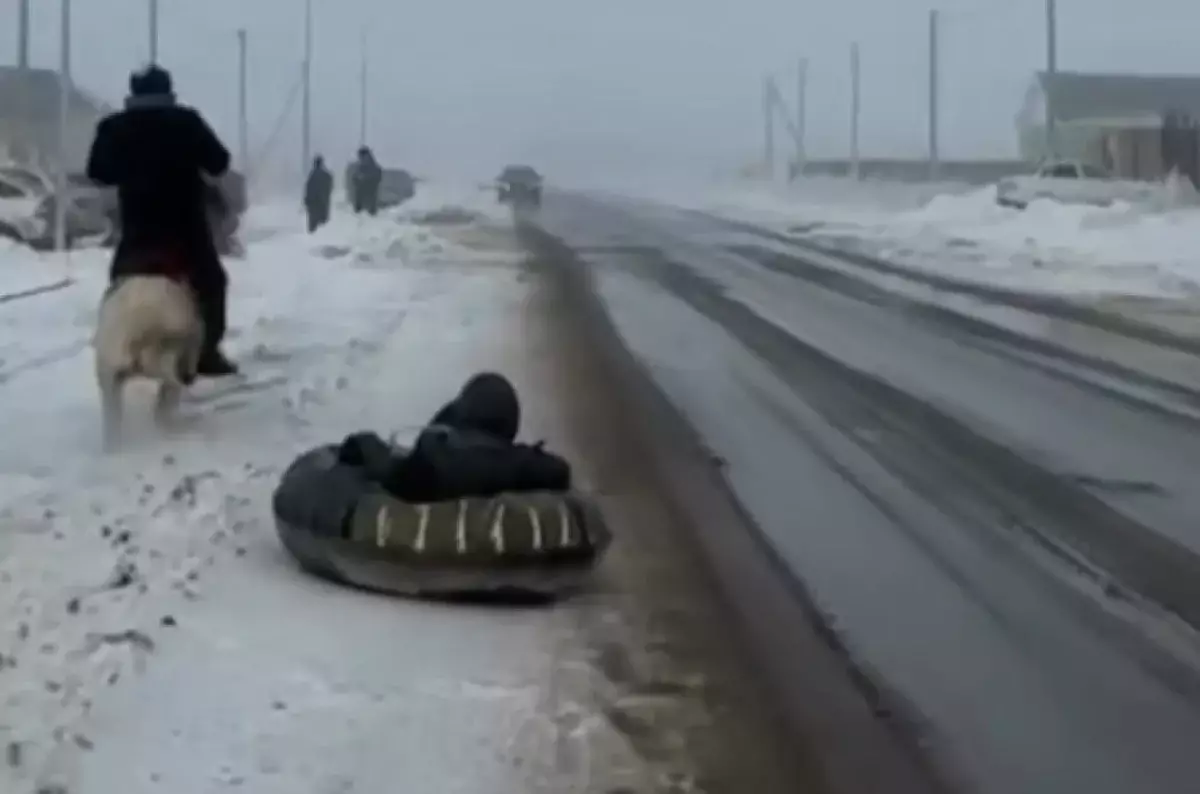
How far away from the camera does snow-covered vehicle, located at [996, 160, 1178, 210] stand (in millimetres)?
48156

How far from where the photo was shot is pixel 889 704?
19.4 feet

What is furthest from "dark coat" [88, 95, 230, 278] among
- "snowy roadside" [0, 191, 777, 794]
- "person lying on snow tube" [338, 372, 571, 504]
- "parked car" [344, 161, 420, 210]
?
"parked car" [344, 161, 420, 210]

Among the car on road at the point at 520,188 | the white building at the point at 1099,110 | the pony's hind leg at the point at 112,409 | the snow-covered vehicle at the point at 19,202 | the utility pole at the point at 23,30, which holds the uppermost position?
the white building at the point at 1099,110

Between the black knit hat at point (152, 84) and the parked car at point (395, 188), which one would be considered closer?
the black knit hat at point (152, 84)

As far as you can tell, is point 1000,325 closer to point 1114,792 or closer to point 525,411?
point 525,411

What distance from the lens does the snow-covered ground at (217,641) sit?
506cm

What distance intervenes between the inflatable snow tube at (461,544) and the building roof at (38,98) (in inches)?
1678

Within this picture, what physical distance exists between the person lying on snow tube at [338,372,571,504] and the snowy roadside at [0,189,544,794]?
610mm

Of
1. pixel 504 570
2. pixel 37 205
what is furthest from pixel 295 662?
pixel 37 205

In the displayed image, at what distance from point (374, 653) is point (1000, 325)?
1410cm

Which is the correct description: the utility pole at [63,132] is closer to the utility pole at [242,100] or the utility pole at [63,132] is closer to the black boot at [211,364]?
the black boot at [211,364]

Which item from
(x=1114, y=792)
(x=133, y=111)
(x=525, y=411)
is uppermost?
(x=133, y=111)

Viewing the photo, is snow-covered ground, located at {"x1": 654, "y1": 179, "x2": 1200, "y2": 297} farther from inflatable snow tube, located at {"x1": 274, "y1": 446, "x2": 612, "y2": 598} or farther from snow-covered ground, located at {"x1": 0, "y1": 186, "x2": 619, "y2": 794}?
inflatable snow tube, located at {"x1": 274, "y1": 446, "x2": 612, "y2": 598}

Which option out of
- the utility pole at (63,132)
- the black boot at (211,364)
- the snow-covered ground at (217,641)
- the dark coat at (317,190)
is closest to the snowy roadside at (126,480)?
the snow-covered ground at (217,641)
